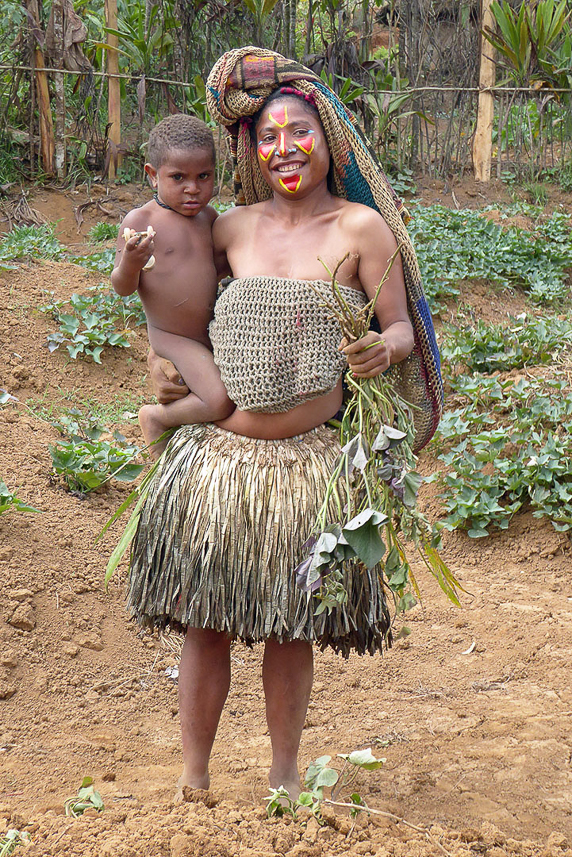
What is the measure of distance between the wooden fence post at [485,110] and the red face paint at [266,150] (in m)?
6.87

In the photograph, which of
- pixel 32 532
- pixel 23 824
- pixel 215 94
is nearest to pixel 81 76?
pixel 32 532

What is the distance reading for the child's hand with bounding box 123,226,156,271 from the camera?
215 cm

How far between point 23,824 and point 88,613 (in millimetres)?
1324

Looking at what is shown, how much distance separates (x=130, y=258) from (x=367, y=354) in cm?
64

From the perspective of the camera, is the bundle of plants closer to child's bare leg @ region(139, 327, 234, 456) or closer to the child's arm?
child's bare leg @ region(139, 327, 234, 456)

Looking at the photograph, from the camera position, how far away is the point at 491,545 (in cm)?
412

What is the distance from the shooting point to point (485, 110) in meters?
8.49

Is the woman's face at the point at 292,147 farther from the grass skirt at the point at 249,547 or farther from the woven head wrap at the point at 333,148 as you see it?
the grass skirt at the point at 249,547

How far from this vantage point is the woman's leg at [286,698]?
2268mm

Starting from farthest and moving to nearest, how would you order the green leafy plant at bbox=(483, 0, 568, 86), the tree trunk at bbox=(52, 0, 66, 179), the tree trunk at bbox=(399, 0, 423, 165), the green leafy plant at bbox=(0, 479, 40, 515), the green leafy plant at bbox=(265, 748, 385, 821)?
the tree trunk at bbox=(399, 0, 423, 165) < the tree trunk at bbox=(52, 0, 66, 179) < the green leafy plant at bbox=(483, 0, 568, 86) < the green leafy plant at bbox=(0, 479, 40, 515) < the green leafy plant at bbox=(265, 748, 385, 821)

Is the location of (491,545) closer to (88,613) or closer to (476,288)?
(88,613)

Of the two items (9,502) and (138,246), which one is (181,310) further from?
(9,502)

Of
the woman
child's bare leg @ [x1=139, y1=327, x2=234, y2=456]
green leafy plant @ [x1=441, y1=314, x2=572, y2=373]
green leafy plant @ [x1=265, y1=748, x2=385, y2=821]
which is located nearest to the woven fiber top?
the woman

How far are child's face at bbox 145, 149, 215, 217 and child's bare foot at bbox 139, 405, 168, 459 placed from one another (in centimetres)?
53
